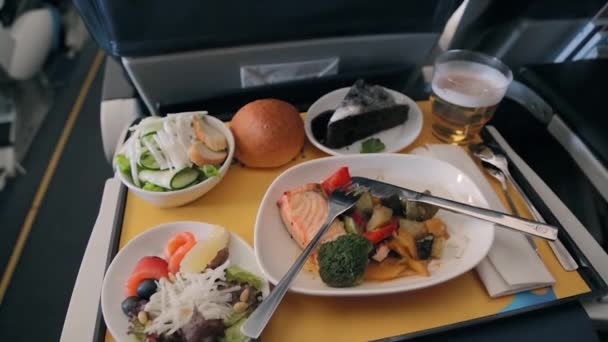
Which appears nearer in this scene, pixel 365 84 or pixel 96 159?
pixel 365 84

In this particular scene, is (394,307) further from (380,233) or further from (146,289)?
(146,289)

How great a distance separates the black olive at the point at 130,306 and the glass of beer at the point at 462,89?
0.77m

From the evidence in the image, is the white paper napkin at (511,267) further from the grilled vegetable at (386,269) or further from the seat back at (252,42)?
the seat back at (252,42)

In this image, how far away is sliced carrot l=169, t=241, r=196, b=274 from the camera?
2.32 feet

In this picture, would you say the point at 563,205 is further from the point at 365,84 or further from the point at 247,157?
the point at 247,157

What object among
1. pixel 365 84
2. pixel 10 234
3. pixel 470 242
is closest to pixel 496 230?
pixel 470 242

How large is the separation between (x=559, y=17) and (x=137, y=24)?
1.16 meters

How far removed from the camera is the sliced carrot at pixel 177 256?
0.71 meters

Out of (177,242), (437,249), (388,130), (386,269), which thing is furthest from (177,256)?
(388,130)

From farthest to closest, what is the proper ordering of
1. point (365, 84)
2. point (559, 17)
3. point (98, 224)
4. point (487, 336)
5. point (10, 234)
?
1. point (10, 234)
2. point (559, 17)
3. point (365, 84)
4. point (98, 224)
5. point (487, 336)

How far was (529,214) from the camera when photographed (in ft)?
2.76

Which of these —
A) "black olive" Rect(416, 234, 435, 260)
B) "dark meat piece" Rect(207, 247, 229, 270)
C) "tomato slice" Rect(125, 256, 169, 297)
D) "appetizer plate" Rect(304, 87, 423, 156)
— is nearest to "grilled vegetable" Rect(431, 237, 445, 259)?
"black olive" Rect(416, 234, 435, 260)

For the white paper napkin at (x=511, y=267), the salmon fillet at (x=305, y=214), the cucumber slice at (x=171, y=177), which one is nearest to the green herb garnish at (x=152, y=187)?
the cucumber slice at (x=171, y=177)

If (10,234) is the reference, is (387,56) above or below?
above
